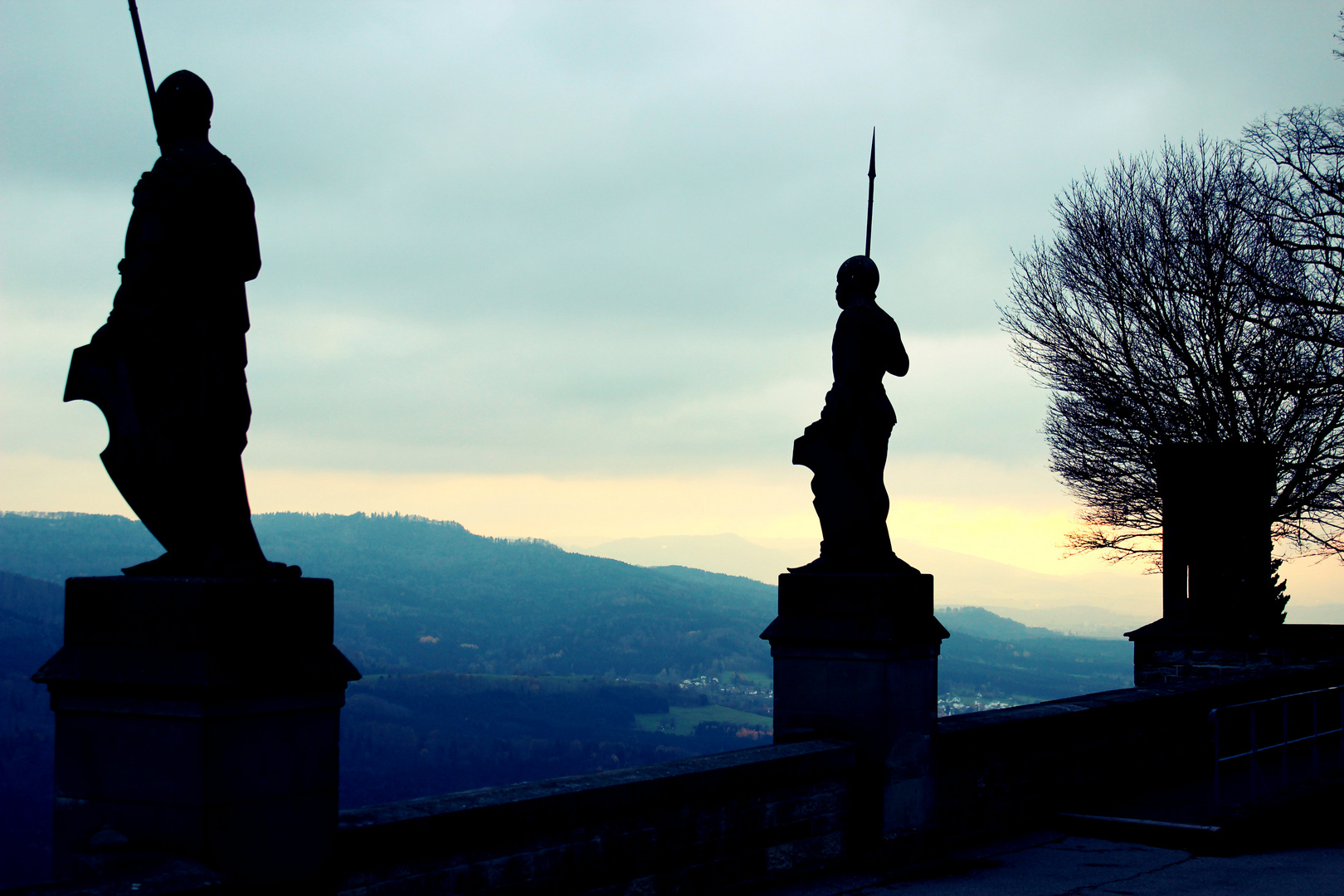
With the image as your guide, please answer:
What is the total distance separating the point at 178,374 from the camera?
170 inches

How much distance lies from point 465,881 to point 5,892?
205 centimetres

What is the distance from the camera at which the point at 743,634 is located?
9988 centimetres

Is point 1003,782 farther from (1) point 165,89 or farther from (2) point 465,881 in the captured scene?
(1) point 165,89

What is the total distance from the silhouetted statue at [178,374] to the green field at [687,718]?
6160 cm

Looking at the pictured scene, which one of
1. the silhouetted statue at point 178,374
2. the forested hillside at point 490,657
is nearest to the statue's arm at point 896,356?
the silhouetted statue at point 178,374

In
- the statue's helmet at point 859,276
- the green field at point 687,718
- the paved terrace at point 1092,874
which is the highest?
the statue's helmet at point 859,276

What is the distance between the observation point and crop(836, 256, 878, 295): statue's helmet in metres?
8.22

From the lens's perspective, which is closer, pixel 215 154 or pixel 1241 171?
pixel 215 154

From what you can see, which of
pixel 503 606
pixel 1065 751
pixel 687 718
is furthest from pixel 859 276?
pixel 503 606

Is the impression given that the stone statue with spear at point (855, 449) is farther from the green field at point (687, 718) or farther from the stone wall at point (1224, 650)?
the green field at point (687, 718)

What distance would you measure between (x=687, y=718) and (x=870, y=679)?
226 feet

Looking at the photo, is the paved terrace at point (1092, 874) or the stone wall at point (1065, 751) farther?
the stone wall at point (1065, 751)

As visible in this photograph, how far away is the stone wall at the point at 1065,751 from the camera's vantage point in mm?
8492

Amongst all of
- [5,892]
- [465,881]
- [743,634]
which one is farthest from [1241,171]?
[743,634]
